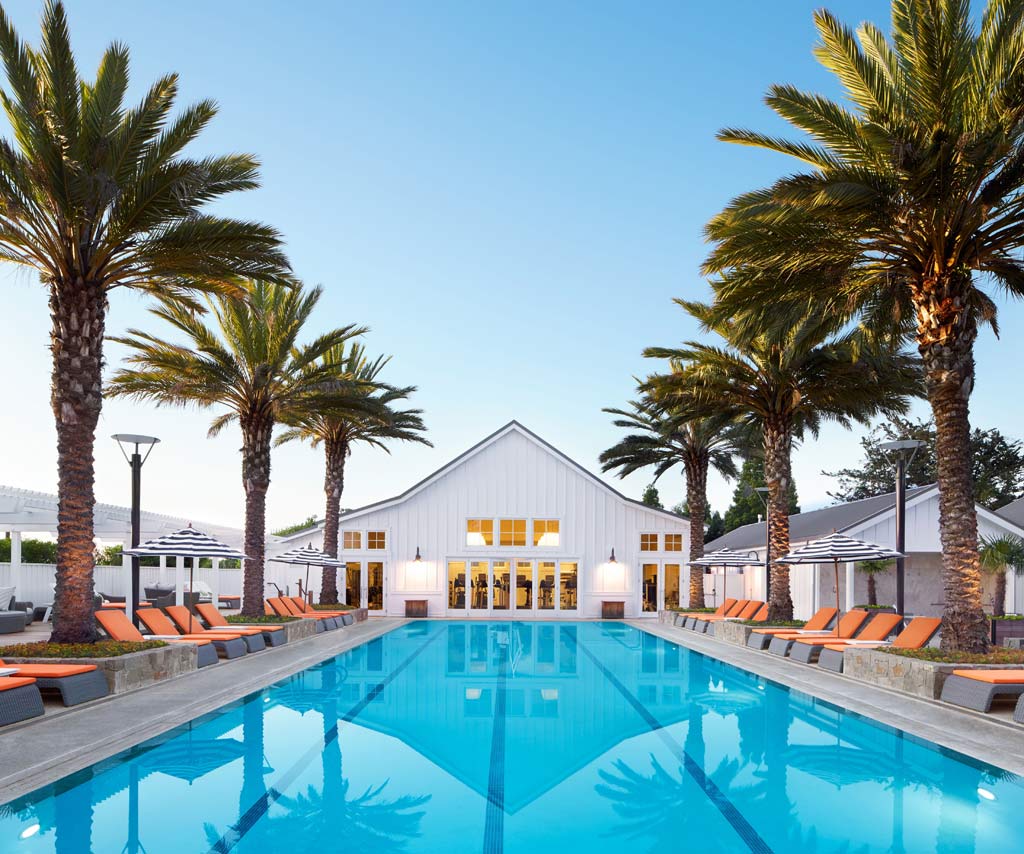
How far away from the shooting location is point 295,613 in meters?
24.6

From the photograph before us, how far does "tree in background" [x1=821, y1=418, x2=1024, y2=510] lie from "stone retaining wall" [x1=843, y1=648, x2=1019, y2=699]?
128ft

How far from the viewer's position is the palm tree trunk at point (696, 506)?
30.8 m

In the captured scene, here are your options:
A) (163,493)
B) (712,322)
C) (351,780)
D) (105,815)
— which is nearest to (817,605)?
(712,322)

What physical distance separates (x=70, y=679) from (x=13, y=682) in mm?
1066

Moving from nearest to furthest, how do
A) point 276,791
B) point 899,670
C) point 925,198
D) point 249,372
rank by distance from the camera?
point 276,791
point 925,198
point 899,670
point 249,372

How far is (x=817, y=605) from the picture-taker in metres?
29.6

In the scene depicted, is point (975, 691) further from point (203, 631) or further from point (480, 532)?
point (480, 532)

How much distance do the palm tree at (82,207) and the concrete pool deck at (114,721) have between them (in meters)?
2.07

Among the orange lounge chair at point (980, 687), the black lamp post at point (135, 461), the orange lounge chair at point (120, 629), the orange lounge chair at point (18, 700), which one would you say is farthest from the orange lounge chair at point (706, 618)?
the orange lounge chair at point (18, 700)

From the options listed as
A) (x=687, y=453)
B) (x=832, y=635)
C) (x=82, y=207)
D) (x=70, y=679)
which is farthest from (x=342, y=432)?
(x=70, y=679)

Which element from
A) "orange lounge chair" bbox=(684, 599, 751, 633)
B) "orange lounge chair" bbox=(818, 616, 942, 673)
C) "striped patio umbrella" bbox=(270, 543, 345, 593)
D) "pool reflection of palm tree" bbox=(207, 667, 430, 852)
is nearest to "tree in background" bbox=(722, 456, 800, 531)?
"orange lounge chair" bbox=(684, 599, 751, 633)

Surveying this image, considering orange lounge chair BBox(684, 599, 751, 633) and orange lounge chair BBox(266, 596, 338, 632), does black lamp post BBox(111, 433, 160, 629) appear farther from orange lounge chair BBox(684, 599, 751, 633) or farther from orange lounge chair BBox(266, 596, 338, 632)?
orange lounge chair BBox(684, 599, 751, 633)

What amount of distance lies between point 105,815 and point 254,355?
Result: 1494cm

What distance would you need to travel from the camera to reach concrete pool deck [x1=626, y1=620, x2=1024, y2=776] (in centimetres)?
867
